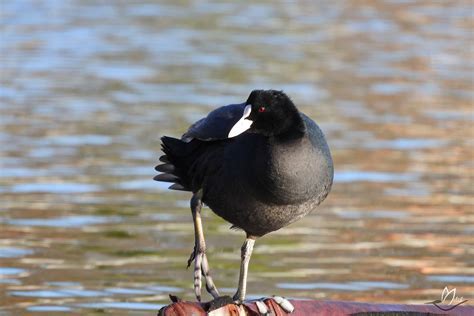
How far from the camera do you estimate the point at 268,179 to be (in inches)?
254

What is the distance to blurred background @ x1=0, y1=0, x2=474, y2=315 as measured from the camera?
910 centimetres

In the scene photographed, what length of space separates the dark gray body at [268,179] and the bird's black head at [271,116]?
54mm

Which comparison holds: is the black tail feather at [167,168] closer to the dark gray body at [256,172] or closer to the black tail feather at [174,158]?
the black tail feather at [174,158]

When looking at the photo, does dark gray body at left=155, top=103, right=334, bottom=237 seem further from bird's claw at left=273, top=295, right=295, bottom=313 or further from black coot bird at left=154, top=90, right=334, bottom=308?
bird's claw at left=273, top=295, right=295, bottom=313

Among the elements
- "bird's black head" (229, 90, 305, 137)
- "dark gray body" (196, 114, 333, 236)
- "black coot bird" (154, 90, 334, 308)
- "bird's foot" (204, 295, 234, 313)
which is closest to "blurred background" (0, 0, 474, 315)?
"black coot bird" (154, 90, 334, 308)

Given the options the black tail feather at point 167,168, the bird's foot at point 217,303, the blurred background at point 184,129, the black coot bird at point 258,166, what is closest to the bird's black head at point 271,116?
the black coot bird at point 258,166

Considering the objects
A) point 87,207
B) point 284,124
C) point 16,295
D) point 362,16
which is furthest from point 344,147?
point 362,16

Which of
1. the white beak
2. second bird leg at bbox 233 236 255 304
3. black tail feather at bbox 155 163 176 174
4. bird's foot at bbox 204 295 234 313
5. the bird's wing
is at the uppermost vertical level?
the white beak

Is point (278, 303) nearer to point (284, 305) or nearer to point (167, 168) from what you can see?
point (284, 305)

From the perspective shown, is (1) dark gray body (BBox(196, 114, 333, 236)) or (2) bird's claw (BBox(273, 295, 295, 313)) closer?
(1) dark gray body (BBox(196, 114, 333, 236))

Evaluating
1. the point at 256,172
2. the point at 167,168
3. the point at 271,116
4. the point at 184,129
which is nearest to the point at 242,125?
the point at 271,116

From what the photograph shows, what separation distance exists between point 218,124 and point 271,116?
52cm

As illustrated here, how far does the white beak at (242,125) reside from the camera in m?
6.34

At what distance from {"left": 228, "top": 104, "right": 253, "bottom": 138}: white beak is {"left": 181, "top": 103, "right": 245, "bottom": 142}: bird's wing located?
13.2 inches
